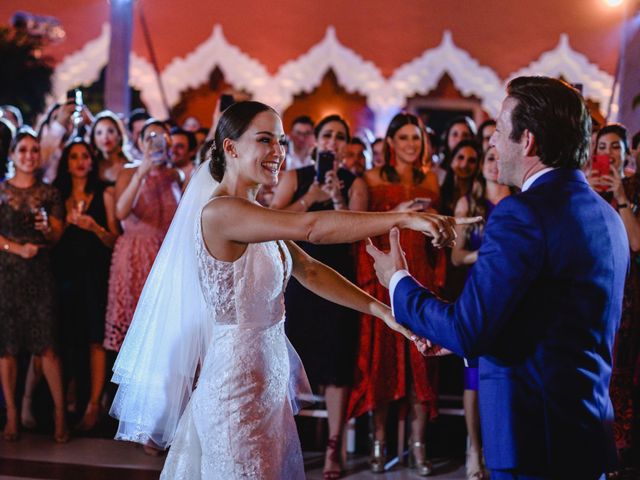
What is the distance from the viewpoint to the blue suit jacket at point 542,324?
1786 mm

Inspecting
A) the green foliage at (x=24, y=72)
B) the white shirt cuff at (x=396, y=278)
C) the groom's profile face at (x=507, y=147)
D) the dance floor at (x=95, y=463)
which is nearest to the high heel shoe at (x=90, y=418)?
the dance floor at (x=95, y=463)

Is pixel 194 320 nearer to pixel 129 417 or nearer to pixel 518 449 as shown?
pixel 129 417

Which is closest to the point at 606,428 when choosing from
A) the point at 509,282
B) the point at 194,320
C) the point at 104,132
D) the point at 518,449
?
the point at 518,449

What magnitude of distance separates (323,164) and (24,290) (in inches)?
74.8

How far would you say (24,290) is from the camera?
181 inches

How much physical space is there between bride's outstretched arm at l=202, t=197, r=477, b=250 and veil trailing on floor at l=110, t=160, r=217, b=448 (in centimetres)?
26

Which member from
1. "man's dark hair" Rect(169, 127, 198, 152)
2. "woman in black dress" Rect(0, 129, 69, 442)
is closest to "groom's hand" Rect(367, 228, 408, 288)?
"woman in black dress" Rect(0, 129, 69, 442)

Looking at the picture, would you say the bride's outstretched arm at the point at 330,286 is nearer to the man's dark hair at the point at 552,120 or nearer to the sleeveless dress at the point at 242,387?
the sleeveless dress at the point at 242,387

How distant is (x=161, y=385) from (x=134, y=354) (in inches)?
5.3

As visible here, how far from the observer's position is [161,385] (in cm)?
265

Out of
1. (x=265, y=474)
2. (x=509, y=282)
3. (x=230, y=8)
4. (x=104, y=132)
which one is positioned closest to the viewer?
(x=509, y=282)

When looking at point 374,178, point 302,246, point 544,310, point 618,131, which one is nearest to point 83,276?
point 302,246

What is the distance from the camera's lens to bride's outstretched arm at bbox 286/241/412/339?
2503 mm

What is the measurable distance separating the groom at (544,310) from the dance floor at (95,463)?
2.34 meters
